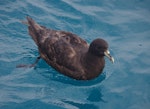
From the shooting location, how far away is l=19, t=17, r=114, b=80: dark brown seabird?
27.9ft

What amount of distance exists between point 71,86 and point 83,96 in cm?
41

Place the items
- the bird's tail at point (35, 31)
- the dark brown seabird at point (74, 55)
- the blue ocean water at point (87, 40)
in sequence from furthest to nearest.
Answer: the bird's tail at point (35, 31)
the dark brown seabird at point (74, 55)
the blue ocean water at point (87, 40)

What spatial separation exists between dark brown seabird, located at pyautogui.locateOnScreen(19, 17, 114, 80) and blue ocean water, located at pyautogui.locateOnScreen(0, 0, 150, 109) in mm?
271

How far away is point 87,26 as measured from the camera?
10703 mm

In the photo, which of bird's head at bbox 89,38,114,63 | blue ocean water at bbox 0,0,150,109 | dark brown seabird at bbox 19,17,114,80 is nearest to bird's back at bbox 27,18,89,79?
dark brown seabird at bbox 19,17,114,80

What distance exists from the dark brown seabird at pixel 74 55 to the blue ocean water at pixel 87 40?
27 cm

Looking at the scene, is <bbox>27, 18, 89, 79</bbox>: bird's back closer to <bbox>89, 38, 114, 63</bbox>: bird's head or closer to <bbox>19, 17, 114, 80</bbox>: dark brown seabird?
<bbox>19, 17, 114, 80</bbox>: dark brown seabird

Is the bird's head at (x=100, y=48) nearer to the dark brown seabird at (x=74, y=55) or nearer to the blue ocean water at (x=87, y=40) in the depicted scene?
the dark brown seabird at (x=74, y=55)

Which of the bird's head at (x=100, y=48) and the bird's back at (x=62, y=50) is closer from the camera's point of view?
the bird's head at (x=100, y=48)

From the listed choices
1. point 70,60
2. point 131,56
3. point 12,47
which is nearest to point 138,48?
point 131,56

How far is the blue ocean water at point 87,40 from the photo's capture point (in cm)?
827

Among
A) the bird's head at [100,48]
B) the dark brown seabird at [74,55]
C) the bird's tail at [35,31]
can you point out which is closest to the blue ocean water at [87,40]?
the dark brown seabird at [74,55]

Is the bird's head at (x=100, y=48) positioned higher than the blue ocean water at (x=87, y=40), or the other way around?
the bird's head at (x=100, y=48)

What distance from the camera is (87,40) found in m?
10.2
